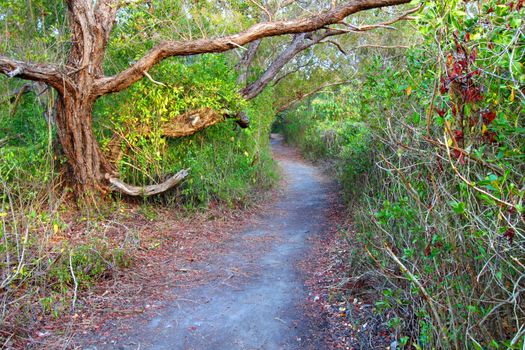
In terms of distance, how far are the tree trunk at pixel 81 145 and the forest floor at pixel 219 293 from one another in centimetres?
Answer: 106

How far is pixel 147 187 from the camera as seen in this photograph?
316 inches

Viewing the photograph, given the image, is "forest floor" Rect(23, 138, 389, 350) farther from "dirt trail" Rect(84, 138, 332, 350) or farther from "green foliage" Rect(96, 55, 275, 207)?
"green foliage" Rect(96, 55, 275, 207)

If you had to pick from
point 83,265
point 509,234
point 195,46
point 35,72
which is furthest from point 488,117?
point 35,72

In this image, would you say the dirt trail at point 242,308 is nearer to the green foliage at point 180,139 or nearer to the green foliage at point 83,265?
the green foliage at point 83,265

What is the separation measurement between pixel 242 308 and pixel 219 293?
20.6 inches

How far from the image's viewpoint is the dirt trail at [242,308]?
399 cm

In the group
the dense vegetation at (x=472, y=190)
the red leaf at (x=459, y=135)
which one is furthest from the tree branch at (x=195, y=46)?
the red leaf at (x=459, y=135)

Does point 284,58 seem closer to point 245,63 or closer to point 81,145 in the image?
point 245,63

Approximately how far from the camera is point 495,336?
2.65 metres

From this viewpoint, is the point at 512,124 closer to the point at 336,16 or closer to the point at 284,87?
the point at 336,16

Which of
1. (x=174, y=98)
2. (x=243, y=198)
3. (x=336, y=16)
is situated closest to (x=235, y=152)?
(x=243, y=198)

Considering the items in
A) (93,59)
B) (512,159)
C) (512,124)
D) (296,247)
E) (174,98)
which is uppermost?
(93,59)

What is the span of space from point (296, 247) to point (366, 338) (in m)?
3.23

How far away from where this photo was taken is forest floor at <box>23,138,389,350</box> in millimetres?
4016
